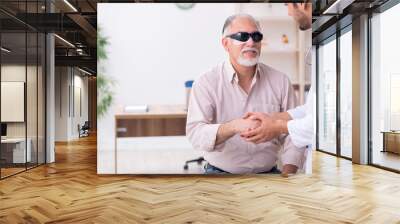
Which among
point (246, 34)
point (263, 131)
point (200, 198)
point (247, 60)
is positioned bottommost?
point (200, 198)

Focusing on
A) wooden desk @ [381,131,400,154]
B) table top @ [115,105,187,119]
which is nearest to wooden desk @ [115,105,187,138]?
table top @ [115,105,187,119]

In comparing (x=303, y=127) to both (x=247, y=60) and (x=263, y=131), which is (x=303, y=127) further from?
(x=247, y=60)

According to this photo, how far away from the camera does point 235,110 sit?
19.7ft

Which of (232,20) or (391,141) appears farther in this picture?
(391,141)

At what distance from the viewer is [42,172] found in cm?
722

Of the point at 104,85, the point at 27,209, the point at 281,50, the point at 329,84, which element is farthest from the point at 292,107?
the point at 329,84

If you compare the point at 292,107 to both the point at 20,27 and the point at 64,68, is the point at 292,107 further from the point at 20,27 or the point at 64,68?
the point at 64,68

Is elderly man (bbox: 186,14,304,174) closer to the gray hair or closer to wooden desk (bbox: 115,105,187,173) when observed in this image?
the gray hair

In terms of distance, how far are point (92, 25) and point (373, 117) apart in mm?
6313

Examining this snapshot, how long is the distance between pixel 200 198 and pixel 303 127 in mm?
2090

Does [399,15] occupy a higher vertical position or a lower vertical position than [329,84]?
higher

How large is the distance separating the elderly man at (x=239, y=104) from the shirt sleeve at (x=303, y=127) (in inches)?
4.7

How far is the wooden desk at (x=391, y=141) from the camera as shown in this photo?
725 centimetres

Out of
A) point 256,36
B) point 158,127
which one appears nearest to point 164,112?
point 158,127
